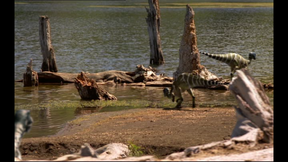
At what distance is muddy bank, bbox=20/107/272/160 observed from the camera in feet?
34.2

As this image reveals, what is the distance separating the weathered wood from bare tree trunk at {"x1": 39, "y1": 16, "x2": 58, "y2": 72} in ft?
52.1

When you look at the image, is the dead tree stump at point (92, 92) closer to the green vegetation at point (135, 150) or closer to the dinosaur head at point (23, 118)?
the green vegetation at point (135, 150)

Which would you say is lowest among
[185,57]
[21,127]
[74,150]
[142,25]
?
[74,150]

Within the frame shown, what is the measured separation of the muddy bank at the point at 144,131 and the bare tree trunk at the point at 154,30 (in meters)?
12.7

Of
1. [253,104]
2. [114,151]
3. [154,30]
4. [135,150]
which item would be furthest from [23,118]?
[154,30]

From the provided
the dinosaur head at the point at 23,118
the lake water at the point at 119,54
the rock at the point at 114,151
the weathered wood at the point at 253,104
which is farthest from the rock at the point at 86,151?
the lake water at the point at 119,54

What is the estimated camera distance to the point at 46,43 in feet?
75.6

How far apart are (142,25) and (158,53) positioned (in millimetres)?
31655

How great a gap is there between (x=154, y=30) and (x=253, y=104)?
19837mm

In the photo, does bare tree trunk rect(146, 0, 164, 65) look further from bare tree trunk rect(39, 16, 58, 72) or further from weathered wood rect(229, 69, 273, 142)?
weathered wood rect(229, 69, 273, 142)

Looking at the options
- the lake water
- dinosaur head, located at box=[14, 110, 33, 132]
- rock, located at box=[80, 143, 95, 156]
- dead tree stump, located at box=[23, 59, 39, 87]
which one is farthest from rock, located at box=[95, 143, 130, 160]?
dead tree stump, located at box=[23, 59, 39, 87]

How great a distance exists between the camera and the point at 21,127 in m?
6.96
